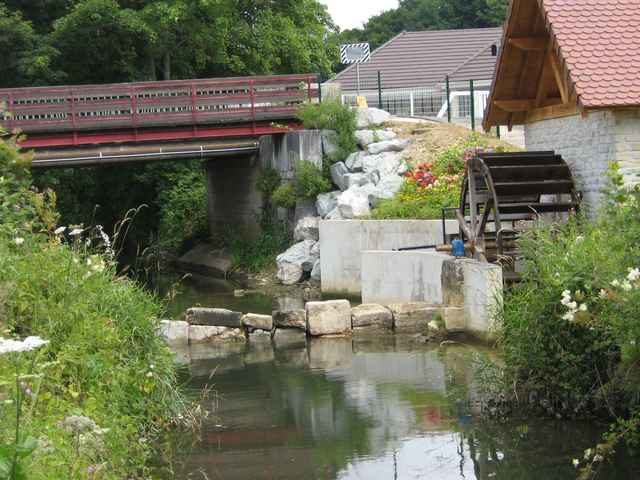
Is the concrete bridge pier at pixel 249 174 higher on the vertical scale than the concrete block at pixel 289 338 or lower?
higher

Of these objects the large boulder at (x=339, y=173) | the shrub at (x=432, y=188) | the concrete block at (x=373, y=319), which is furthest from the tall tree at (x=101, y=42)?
the concrete block at (x=373, y=319)

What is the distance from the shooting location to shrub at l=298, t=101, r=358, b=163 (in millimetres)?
27359

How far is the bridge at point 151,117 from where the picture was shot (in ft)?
88.2

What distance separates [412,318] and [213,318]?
3.22 m

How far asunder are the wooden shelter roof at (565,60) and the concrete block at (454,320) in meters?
3.54

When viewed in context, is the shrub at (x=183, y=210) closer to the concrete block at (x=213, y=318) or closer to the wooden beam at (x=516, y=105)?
the wooden beam at (x=516, y=105)

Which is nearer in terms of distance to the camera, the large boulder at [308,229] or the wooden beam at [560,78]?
the wooden beam at [560,78]

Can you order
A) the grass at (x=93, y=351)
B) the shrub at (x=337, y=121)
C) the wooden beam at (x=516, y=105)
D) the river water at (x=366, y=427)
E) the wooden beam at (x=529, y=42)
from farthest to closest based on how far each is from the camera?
the shrub at (x=337, y=121) < the wooden beam at (x=516, y=105) < the wooden beam at (x=529, y=42) < the river water at (x=366, y=427) < the grass at (x=93, y=351)

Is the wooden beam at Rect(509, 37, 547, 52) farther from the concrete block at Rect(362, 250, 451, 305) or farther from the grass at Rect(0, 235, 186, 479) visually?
the grass at Rect(0, 235, 186, 479)

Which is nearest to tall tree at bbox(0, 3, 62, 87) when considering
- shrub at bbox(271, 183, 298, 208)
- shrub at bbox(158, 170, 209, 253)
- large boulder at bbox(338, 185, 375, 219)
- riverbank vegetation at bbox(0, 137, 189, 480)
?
shrub at bbox(158, 170, 209, 253)

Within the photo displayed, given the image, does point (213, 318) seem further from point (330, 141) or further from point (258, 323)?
point (330, 141)

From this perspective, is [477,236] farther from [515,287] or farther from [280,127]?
[280,127]

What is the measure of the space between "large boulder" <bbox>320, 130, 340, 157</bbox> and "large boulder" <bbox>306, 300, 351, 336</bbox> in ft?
32.7

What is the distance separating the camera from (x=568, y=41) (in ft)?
55.0
